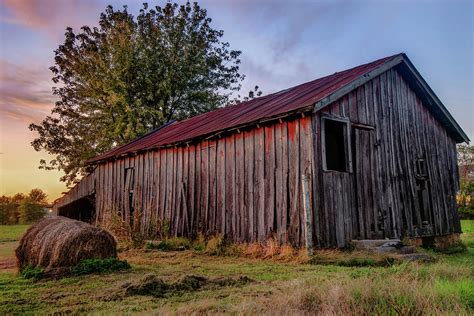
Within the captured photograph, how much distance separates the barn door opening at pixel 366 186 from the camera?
1224 centimetres

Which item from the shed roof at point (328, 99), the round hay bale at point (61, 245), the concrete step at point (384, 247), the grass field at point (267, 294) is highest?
the shed roof at point (328, 99)

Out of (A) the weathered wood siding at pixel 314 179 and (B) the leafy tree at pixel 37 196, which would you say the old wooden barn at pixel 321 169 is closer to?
(A) the weathered wood siding at pixel 314 179

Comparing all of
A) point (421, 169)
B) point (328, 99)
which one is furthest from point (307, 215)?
point (421, 169)

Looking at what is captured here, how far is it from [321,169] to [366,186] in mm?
2115

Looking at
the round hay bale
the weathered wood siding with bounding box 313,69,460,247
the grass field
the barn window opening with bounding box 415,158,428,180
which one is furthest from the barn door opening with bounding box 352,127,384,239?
the round hay bale

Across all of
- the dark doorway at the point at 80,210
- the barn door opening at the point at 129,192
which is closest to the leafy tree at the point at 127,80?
the dark doorway at the point at 80,210

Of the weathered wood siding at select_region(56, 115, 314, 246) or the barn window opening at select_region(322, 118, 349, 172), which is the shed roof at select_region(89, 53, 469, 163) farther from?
the barn window opening at select_region(322, 118, 349, 172)

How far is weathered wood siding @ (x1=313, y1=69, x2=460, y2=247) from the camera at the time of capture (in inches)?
451

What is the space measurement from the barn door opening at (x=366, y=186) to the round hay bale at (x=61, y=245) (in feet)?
22.9

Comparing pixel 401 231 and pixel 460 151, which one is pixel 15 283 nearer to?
pixel 401 231

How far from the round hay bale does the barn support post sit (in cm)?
461

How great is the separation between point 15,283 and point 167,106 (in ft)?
82.9

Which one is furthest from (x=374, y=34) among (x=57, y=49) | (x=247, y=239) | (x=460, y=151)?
(x=460, y=151)

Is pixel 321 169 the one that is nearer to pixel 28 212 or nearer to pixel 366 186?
pixel 366 186
